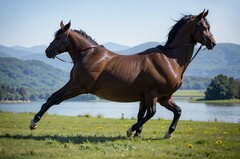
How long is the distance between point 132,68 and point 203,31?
237cm

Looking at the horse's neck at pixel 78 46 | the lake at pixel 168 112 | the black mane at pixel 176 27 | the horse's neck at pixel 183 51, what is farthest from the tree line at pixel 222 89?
the horse's neck at pixel 78 46

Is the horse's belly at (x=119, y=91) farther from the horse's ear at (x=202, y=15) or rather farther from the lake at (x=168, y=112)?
the lake at (x=168, y=112)

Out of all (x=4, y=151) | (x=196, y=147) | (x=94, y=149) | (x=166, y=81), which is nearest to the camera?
(x=4, y=151)

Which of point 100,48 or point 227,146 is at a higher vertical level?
point 100,48

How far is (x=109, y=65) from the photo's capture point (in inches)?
457

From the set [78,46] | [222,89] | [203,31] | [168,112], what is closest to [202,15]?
[203,31]

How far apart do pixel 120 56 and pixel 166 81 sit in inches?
62.9

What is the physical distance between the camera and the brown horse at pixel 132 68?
447 inches

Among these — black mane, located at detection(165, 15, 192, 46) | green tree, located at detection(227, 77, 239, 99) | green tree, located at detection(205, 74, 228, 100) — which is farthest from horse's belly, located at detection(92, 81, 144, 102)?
green tree, located at detection(227, 77, 239, 99)

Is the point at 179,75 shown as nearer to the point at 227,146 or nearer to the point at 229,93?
the point at 227,146

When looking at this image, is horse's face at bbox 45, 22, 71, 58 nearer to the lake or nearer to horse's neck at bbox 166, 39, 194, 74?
horse's neck at bbox 166, 39, 194, 74

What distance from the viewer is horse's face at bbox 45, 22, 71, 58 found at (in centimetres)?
1207

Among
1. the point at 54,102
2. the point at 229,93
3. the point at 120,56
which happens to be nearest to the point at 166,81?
the point at 120,56

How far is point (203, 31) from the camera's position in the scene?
38.9 ft
